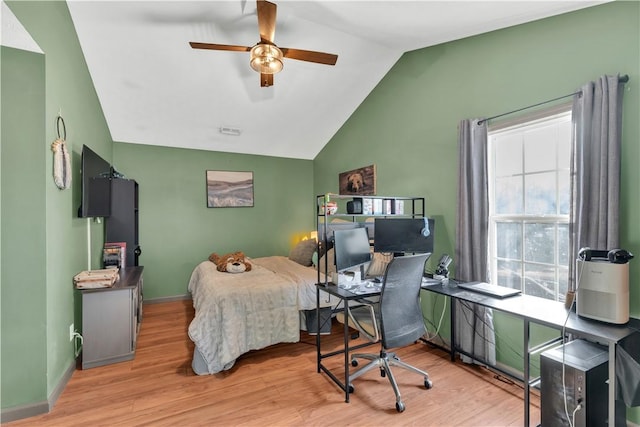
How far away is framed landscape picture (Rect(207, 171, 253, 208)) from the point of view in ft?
15.8

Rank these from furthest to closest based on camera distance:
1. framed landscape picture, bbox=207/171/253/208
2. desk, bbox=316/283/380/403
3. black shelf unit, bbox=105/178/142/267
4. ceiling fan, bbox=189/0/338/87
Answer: framed landscape picture, bbox=207/171/253/208 → black shelf unit, bbox=105/178/142/267 → desk, bbox=316/283/380/403 → ceiling fan, bbox=189/0/338/87

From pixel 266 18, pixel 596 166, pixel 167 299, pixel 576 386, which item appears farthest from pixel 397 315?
pixel 167 299

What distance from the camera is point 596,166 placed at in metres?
1.83

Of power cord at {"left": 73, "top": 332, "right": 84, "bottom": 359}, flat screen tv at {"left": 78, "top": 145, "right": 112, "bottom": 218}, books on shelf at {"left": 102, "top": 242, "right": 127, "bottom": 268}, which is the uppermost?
flat screen tv at {"left": 78, "top": 145, "right": 112, "bottom": 218}

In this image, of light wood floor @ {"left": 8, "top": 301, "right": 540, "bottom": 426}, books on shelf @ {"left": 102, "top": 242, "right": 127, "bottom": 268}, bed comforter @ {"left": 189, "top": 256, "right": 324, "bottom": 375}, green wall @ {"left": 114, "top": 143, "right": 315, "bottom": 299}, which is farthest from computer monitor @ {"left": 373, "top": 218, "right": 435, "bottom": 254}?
books on shelf @ {"left": 102, "top": 242, "right": 127, "bottom": 268}

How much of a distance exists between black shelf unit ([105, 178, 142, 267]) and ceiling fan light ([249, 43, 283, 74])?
2.57 m

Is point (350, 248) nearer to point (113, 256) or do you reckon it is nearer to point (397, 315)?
point (397, 315)

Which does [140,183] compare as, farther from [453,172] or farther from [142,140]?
[453,172]

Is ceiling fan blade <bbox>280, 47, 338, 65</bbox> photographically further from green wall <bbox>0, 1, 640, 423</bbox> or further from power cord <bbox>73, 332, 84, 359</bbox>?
power cord <bbox>73, 332, 84, 359</bbox>

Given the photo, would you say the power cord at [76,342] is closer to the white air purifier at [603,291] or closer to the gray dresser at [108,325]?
the gray dresser at [108,325]

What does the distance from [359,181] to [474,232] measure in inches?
76.0

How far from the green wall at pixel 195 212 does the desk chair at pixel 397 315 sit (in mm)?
3171

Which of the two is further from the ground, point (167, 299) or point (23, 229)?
point (23, 229)

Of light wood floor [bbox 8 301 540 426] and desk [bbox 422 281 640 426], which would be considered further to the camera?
light wood floor [bbox 8 301 540 426]
